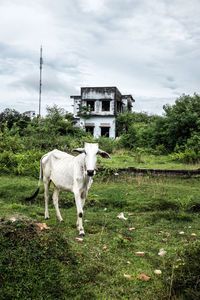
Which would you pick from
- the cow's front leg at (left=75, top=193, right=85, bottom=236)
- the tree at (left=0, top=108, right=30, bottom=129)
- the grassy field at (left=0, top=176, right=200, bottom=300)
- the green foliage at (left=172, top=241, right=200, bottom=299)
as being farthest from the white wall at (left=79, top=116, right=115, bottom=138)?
the green foliage at (left=172, top=241, right=200, bottom=299)

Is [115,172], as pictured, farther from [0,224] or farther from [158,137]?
[158,137]

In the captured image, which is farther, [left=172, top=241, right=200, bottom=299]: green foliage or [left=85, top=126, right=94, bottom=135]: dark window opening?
[left=85, top=126, right=94, bottom=135]: dark window opening

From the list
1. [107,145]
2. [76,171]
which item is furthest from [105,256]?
[107,145]

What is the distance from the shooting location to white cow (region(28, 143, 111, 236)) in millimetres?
5266

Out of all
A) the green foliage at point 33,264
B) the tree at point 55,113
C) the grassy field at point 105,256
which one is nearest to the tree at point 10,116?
the tree at point 55,113

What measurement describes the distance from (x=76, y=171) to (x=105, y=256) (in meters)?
2.07

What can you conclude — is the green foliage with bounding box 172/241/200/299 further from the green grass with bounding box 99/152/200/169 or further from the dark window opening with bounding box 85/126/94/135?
the dark window opening with bounding box 85/126/94/135

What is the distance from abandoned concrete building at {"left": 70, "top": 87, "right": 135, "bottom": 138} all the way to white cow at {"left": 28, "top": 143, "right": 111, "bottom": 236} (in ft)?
84.9

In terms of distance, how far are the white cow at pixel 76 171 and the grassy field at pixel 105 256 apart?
1.96 ft

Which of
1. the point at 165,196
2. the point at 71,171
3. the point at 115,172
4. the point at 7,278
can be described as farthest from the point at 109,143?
the point at 7,278

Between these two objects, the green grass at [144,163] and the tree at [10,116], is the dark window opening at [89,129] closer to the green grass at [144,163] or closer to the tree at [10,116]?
the tree at [10,116]

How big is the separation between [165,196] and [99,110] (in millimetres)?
26016

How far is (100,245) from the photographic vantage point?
14.8 ft

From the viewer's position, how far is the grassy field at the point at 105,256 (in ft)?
9.77
